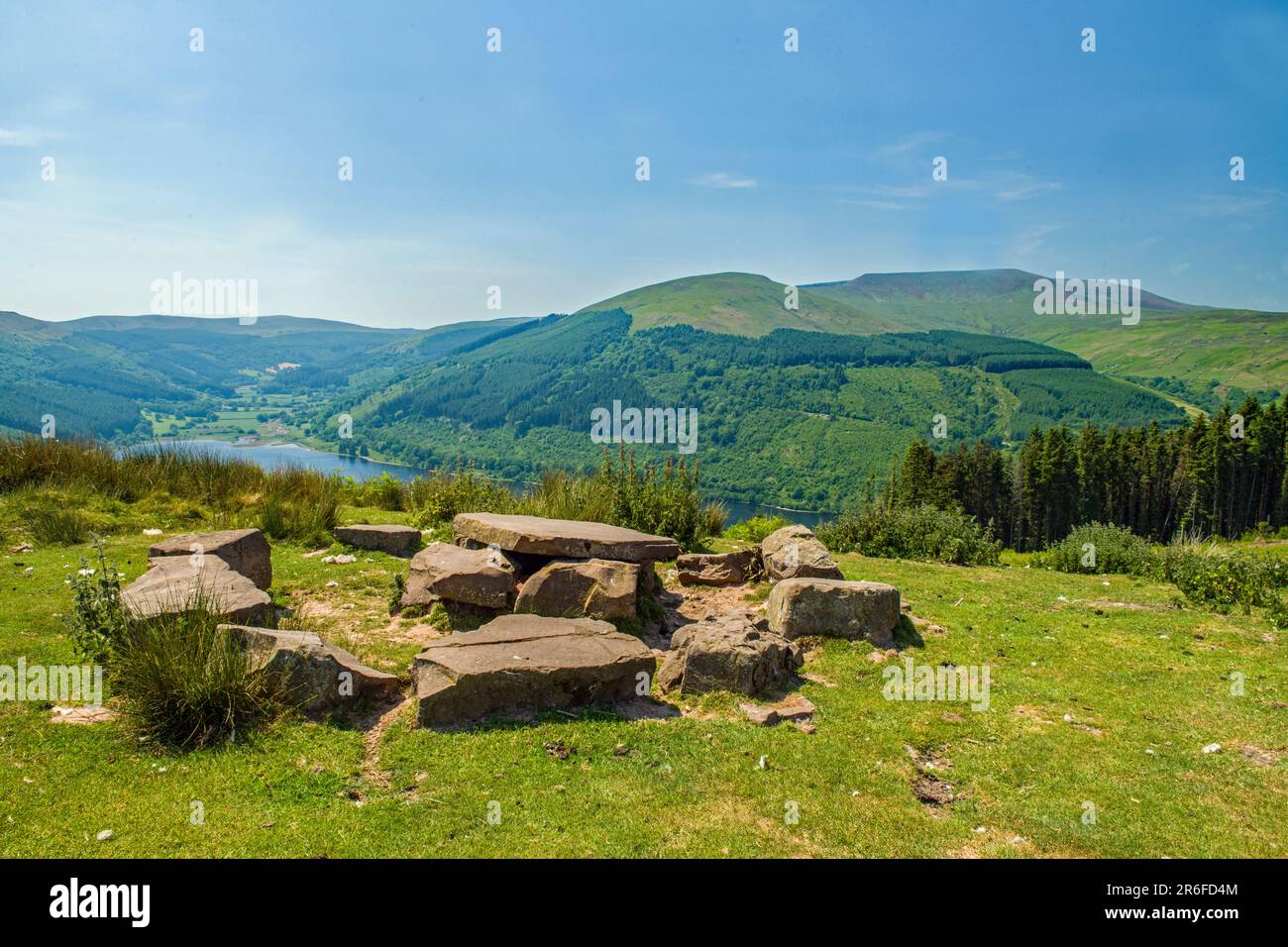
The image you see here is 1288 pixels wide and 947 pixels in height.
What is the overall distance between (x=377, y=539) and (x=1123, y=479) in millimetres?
74920

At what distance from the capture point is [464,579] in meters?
9.41

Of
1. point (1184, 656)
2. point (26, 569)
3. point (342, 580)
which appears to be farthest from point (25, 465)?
point (1184, 656)

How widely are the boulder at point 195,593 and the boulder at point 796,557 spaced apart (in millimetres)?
7210

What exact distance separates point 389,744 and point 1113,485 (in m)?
77.6

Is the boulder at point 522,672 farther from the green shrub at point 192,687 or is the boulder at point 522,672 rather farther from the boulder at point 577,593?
the green shrub at point 192,687

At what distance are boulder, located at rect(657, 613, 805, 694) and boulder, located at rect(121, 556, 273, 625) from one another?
15.7ft

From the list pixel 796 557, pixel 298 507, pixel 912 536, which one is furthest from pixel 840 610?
pixel 298 507

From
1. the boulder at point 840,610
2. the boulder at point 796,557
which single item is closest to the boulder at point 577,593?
the boulder at point 840,610

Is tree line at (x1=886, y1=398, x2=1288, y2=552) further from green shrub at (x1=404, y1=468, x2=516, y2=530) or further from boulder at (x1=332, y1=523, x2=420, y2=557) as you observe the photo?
boulder at (x1=332, y1=523, x2=420, y2=557)

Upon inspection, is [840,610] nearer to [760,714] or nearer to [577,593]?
[760,714]

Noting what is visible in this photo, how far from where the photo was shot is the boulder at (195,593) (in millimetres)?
7363

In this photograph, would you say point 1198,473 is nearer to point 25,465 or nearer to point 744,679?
point 744,679

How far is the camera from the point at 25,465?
1584 cm

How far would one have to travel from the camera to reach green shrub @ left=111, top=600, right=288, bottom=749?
6.32 meters
